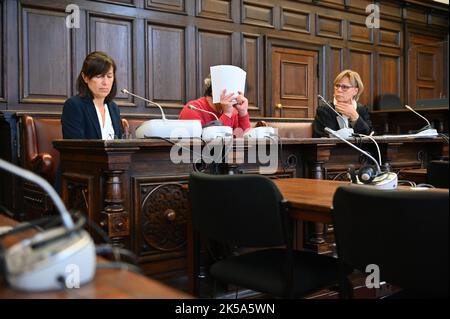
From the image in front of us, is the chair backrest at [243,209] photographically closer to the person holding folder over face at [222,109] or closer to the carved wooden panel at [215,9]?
the person holding folder over face at [222,109]

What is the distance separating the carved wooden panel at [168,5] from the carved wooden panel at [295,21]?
4.15 ft

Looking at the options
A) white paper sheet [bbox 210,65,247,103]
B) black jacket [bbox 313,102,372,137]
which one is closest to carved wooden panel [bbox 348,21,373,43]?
black jacket [bbox 313,102,372,137]

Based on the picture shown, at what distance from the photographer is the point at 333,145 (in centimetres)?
286

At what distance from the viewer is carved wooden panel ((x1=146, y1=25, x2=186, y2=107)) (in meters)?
4.61

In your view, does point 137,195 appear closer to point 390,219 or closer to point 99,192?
point 99,192

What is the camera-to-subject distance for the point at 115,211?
2150 mm

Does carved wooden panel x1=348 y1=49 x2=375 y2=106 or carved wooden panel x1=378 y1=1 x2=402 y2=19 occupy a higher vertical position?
carved wooden panel x1=378 y1=1 x2=402 y2=19

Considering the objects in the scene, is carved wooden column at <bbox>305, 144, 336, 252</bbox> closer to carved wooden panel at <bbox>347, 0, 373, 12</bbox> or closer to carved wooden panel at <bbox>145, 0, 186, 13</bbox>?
carved wooden panel at <bbox>145, 0, 186, 13</bbox>

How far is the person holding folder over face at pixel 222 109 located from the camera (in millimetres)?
2930

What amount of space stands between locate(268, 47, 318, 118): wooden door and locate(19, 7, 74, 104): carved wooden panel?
2.22m

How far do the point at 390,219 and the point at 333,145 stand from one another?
166 centimetres

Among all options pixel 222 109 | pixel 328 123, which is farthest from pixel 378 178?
pixel 328 123

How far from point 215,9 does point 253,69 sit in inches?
28.7
